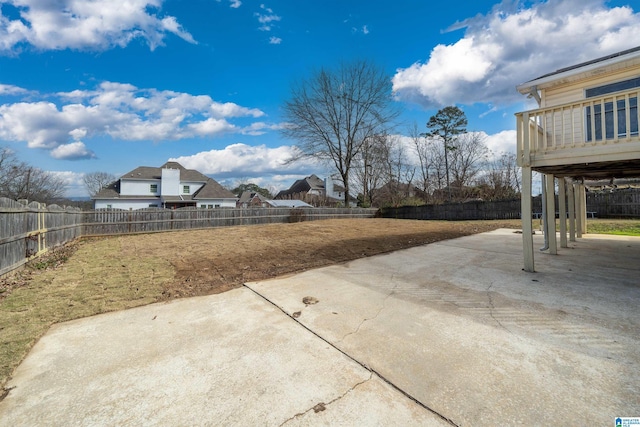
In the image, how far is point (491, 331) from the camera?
2.30 metres

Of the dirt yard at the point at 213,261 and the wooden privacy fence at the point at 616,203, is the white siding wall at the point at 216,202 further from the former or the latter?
the wooden privacy fence at the point at 616,203

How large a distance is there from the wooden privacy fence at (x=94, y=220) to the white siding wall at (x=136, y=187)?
16917 mm

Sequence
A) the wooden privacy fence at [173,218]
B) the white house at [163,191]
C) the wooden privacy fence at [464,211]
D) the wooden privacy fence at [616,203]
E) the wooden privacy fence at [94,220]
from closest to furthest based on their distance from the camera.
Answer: the wooden privacy fence at [94,220] < the wooden privacy fence at [173,218] < the wooden privacy fence at [616,203] < the wooden privacy fence at [464,211] < the white house at [163,191]

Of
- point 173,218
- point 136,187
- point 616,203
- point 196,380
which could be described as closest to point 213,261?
point 196,380

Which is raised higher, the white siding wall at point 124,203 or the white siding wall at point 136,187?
the white siding wall at point 136,187

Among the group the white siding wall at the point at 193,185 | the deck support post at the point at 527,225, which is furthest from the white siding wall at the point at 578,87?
the white siding wall at the point at 193,185

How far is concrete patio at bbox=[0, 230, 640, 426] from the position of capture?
1.45m

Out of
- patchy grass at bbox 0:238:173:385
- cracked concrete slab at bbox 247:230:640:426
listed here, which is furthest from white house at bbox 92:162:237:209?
cracked concrete slab at bbox 247:230:640:426

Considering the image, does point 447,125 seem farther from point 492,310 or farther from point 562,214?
point 492,310

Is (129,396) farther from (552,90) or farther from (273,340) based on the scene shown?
(552,90)

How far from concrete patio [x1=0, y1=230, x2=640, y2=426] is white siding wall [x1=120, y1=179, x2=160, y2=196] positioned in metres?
28.6

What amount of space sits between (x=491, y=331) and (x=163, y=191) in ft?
98.5

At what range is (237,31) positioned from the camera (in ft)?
33.8

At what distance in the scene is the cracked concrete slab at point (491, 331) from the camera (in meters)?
1.49
